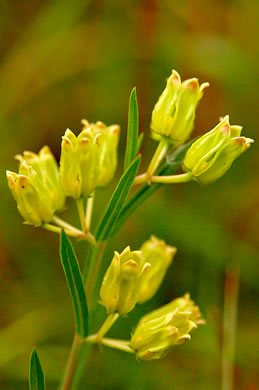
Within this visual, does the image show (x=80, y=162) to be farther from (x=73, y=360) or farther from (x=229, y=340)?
(x=229, y=340)

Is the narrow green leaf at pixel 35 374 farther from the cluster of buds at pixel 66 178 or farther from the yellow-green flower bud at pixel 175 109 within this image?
the yellow-green flower bud at pixel 175 109

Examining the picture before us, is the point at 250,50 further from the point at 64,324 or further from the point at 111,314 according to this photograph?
the point at 111,314

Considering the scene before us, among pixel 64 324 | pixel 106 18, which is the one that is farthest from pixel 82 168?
pixel 106 18

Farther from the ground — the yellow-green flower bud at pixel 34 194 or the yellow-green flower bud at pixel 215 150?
the yellow-green flower bud at pixel 215 150

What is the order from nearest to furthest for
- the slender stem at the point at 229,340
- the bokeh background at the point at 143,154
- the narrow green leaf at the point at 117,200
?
the narrow green leaf at the point at 117,200
the slender stem at the point at 229,340
the bokeh background at the point at 143,154

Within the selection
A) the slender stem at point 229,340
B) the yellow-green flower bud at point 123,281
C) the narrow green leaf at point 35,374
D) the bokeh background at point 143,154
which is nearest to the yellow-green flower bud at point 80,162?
the yellow-green flower bud at point 123,281
